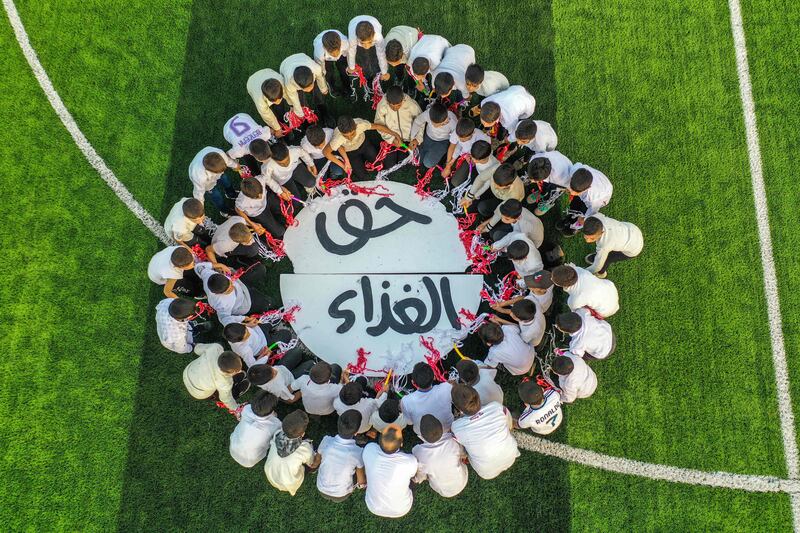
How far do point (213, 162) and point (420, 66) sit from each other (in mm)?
2368

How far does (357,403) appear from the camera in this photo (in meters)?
5.00

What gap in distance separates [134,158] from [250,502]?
14.5ft

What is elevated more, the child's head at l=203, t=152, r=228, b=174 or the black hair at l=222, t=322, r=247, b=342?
the child's head at l=203, t=152, r=228, b=174

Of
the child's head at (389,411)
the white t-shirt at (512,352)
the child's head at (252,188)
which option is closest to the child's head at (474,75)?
the child's head at (252,188)

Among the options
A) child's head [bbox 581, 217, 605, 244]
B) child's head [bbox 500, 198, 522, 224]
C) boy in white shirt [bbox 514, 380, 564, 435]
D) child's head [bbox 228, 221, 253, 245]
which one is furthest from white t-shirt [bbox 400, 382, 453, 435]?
child's head [bbox 228, 221, 253, 245]

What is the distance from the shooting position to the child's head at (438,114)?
547 centimetres

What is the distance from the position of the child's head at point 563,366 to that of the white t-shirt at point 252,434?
263 cm

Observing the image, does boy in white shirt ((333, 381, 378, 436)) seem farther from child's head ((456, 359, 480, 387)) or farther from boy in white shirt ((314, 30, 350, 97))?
boy in white shirt ((314, 30, 350, 97))

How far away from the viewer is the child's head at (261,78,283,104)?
5492 millimetres

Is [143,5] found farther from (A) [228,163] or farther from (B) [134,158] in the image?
(A) [228,163]

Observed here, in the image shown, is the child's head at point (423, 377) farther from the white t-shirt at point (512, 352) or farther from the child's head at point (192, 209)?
the child's head at point (192, 209)

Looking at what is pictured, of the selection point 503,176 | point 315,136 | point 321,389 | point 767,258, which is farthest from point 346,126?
point 767,258

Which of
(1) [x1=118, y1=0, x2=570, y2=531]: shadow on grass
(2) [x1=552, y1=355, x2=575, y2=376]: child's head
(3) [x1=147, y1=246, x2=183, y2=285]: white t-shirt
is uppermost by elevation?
(3) [x1=147, y1=246, x2=183, y2=285]: white t-shirt

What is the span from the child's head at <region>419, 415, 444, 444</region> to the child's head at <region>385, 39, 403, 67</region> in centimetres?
363
